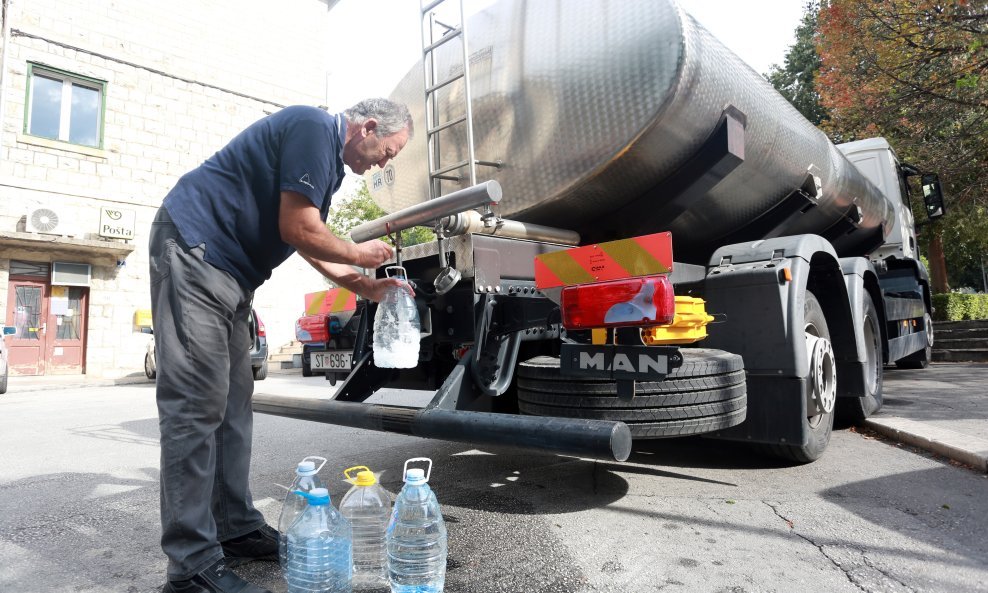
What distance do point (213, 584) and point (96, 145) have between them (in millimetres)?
16639

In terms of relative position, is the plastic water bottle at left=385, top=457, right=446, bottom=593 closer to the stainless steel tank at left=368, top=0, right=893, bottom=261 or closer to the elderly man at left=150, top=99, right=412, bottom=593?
the elderly man at left=150, top=99, right=412, bottom=593

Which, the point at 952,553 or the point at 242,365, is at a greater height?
the point at 242,365

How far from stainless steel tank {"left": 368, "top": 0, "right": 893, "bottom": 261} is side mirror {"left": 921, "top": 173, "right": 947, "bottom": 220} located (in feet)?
19.4

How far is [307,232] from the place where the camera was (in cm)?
208

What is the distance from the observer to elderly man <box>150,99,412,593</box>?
192 cm

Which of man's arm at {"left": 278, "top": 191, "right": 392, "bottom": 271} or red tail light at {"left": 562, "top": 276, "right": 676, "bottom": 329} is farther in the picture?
red tail light at {"left": 562, "top": 276, "right": 676, "bottom": 329}

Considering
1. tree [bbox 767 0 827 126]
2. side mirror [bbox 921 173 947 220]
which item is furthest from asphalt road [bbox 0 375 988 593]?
tree [bbox 767 0 827 126]

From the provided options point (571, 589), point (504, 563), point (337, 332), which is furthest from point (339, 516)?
point (337, 332)

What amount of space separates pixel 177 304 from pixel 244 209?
40cm

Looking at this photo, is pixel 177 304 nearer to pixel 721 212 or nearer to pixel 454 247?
pixel 454 247

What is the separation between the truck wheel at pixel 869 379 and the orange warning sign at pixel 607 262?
3009 mm

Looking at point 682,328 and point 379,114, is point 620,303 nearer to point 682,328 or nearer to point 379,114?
point 682,328

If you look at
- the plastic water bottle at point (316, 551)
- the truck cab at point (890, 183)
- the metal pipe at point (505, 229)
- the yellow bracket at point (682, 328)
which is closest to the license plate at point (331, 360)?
the metal pipe at point (505, 229)

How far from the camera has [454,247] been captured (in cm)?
295
